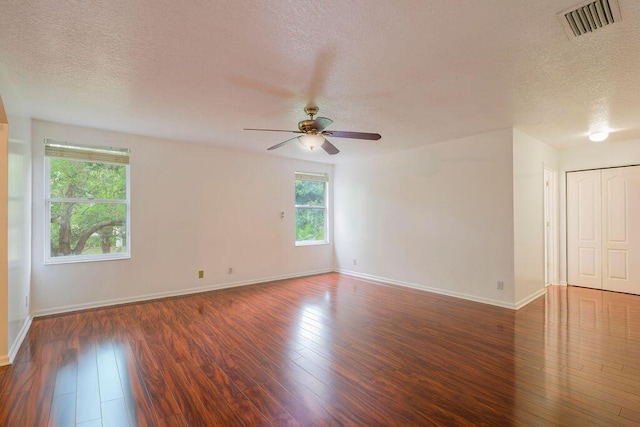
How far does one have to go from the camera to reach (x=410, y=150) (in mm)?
5375

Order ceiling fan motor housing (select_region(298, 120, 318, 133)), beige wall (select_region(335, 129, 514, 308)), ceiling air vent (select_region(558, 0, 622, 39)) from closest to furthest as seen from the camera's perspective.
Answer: ceiling air vent (select_region(558, 0, 622, 39)) < ceiling fan motor housing (select_region(298, 120, 318, 133)) < beige wall (select_region(335, 129, 514, 308))

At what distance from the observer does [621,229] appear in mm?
4934

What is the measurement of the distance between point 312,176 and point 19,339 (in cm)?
497

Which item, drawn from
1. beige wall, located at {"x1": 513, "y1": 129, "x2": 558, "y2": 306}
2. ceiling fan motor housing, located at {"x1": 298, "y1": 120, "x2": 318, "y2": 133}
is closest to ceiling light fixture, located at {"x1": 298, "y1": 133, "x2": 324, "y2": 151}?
ceiling fan motor housing, located at {"x1": 298, "y1": 120, "x2": 318, "y2": 133}

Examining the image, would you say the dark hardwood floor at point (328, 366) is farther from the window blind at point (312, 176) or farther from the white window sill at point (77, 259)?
the window blind at point (312, 176)

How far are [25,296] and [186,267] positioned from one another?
189cm

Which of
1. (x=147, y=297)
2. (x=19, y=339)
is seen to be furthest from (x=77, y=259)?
(x=19, y=339)

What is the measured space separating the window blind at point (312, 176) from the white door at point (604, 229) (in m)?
4.58

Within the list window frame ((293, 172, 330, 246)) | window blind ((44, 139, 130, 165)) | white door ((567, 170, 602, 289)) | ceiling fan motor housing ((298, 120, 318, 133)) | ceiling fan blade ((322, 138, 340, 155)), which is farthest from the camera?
window frame ((293, 172, 330, 246))

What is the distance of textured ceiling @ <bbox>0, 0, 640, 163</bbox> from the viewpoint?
5.91 feet

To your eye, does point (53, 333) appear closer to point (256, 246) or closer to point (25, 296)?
point (25, 296)

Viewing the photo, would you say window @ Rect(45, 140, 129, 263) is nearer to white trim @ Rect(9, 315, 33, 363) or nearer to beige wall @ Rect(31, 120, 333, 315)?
beige wall @ Rect(31, 120, 333, 315)

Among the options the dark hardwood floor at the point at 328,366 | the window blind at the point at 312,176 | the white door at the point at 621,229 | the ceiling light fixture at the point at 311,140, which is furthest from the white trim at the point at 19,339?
the white door at the point at 621,229

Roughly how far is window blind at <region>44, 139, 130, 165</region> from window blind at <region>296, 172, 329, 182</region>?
307 cm
